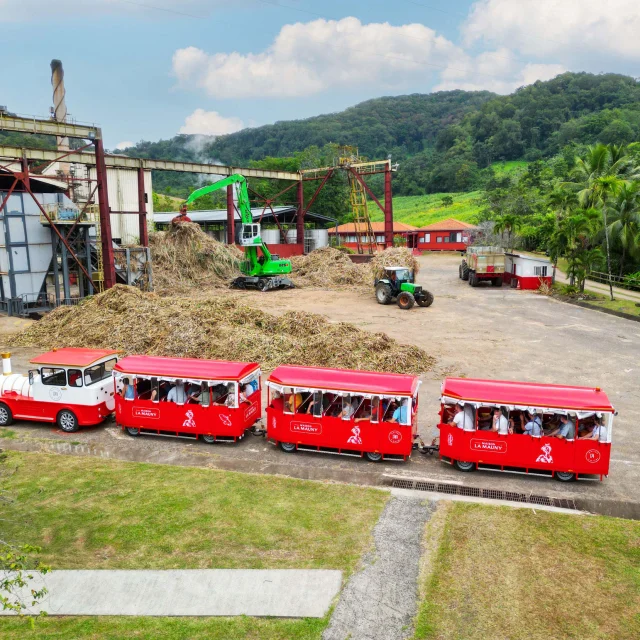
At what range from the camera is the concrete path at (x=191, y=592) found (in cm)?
791

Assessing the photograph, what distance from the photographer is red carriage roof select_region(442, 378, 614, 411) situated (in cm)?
1198

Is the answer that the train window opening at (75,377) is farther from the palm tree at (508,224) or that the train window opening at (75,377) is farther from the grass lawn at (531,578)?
the palm tree at (508,224)

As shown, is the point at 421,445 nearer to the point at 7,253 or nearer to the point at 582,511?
the point at 582,511

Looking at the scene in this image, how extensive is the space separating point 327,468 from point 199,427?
140 inches

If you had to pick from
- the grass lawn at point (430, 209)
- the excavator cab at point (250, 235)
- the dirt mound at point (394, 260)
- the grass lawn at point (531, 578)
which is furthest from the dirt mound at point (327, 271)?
the grass lawn at point (430, 209)

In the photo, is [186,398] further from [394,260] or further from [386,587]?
[394,260]

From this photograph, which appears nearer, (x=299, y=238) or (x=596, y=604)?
(x=596, y=604)

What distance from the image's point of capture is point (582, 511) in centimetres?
1121

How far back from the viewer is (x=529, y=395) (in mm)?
12344

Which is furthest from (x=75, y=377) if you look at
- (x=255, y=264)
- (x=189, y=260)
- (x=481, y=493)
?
(x=189, y=260)

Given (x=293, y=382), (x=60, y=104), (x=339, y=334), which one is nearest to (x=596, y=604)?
(x=293, y=382)

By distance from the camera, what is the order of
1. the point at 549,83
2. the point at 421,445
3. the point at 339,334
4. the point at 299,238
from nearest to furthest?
the point at 421,445 → the point at 339,334 → the point at 299,238 → the point at 549,83

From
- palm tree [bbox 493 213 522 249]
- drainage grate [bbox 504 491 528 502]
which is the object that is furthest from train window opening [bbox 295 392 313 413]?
palm tree [bbox 493 213 522 249]

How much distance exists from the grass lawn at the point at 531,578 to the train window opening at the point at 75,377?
10040 millimetres
